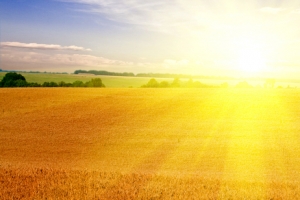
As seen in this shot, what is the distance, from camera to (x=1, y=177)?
422 inches

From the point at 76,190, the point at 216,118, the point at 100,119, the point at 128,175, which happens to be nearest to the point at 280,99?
the point at 216,118

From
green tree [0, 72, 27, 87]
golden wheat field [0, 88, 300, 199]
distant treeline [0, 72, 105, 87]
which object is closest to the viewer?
golden wheat field [0, 88, 300, 199]

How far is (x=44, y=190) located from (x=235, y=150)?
11.4m

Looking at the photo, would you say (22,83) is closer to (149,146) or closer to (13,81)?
(13,81)

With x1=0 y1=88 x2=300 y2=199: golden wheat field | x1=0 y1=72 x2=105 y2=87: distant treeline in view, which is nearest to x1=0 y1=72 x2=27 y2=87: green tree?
x1=0 y1=72 x2=105 y2=87: distant treeline

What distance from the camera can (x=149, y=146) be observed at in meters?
18.2

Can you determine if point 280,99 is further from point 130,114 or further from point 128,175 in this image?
point 128,175

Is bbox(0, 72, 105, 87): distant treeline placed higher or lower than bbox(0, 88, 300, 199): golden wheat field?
higher

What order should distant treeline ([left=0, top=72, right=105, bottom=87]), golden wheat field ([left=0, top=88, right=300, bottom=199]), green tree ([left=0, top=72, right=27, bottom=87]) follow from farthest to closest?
green tree ([left=0, top=72, right=27, bottom=87]) → distant treeline ([left=0, top=72, right=105, bottom=87]) → golden wheat field ([left=0, top=88, right=300, bottom=199])

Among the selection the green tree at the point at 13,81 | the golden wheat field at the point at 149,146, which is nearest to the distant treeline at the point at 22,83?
the green tree at the point at 13,81

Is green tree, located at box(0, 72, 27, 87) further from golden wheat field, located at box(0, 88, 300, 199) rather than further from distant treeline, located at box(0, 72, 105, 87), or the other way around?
golden wheat field, located at box(0, 88, 300, 199)

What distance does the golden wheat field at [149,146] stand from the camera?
9.98m

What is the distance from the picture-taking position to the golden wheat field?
393 inches

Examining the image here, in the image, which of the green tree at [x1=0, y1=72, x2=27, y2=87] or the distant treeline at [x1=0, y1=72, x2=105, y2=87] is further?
the green tree at [x1=0, y1=72, x2=27, y2=87]
